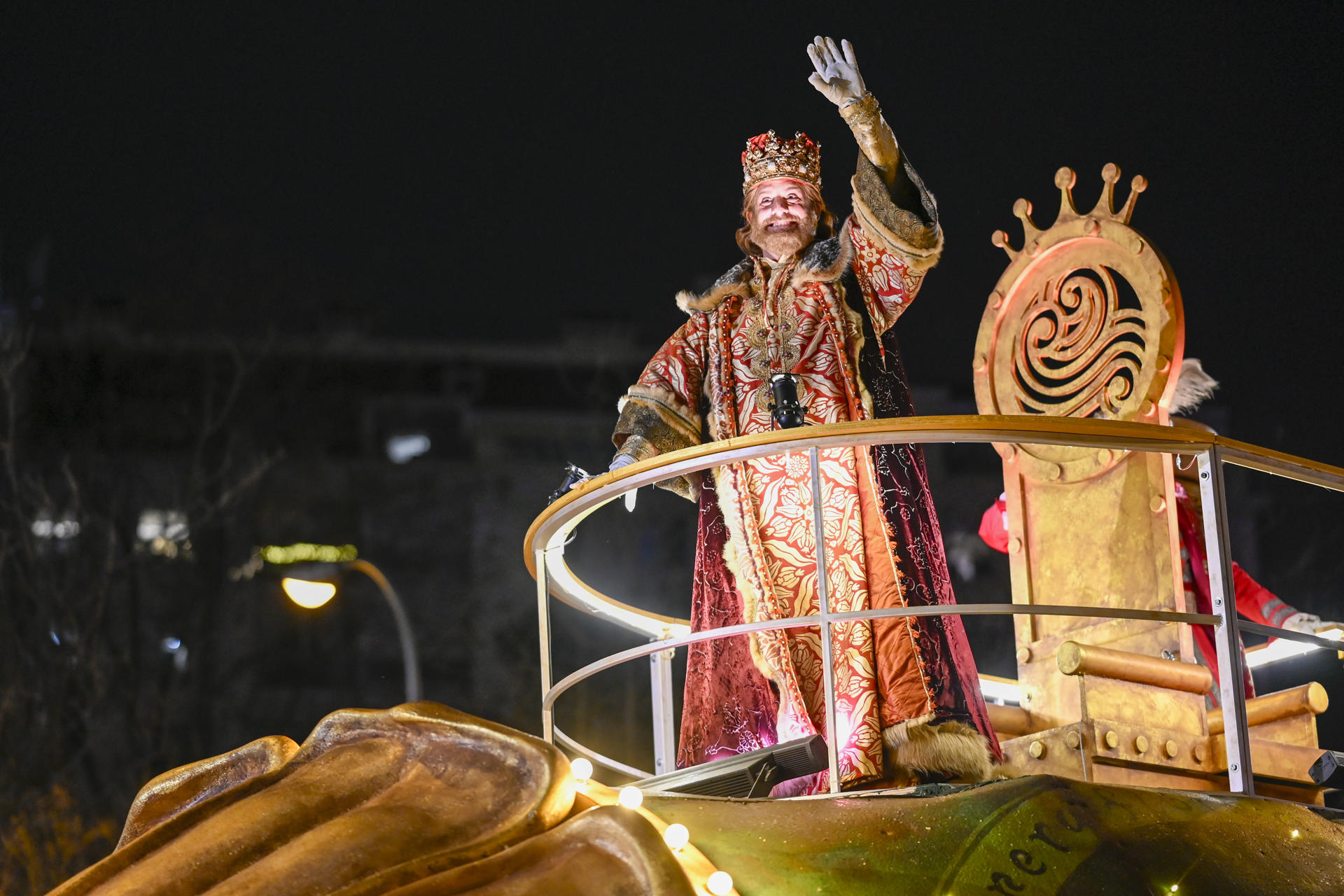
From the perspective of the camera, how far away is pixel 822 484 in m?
4.74

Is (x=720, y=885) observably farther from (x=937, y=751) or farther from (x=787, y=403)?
(x=787, y=403)

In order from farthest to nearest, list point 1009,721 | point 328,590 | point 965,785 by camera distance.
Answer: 1. point 328,590
2. point 1009,721
3. point 965,785

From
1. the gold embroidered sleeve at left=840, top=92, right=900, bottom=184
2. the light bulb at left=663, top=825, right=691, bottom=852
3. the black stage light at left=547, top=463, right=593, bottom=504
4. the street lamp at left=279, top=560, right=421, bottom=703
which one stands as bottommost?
the street lamp at left=279, top=560, right=421, bottom=703

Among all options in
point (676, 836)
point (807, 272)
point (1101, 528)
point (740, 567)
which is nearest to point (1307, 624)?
point (1101, 528)

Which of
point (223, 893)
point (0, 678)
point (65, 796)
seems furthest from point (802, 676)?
point (0, 678)

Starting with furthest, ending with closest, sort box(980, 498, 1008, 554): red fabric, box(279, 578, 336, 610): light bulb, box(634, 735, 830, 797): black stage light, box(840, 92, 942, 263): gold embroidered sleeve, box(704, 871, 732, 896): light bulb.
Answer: box(279, 578, 336, 610): light bulb → box(980, 498, 1008, 554): red fabric → box(840, 92, 942, 263): gold embroidered sleeve → box(634, 735, 830, 797): black stage light → box(704, 871, 732, 896): light bulb

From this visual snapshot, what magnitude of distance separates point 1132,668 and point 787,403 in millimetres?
1277

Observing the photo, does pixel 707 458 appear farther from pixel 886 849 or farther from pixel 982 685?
pixel 982 685

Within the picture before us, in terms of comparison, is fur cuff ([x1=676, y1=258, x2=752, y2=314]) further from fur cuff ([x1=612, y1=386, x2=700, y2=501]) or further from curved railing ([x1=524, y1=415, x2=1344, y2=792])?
curved railing ([x1=524, y1=415, x2=1344, y2=792])

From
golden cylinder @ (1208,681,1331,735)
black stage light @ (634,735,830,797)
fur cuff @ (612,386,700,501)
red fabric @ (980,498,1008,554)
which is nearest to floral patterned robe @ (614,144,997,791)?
fur cuff @ (612,386,700,501)

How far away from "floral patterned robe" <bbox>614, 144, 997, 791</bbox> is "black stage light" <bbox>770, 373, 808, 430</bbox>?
0.40m

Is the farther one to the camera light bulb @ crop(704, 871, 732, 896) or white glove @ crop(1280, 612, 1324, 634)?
white glove @ crop(1280, 612, 1324, 634)

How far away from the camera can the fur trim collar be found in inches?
195

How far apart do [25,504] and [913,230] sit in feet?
42.8
